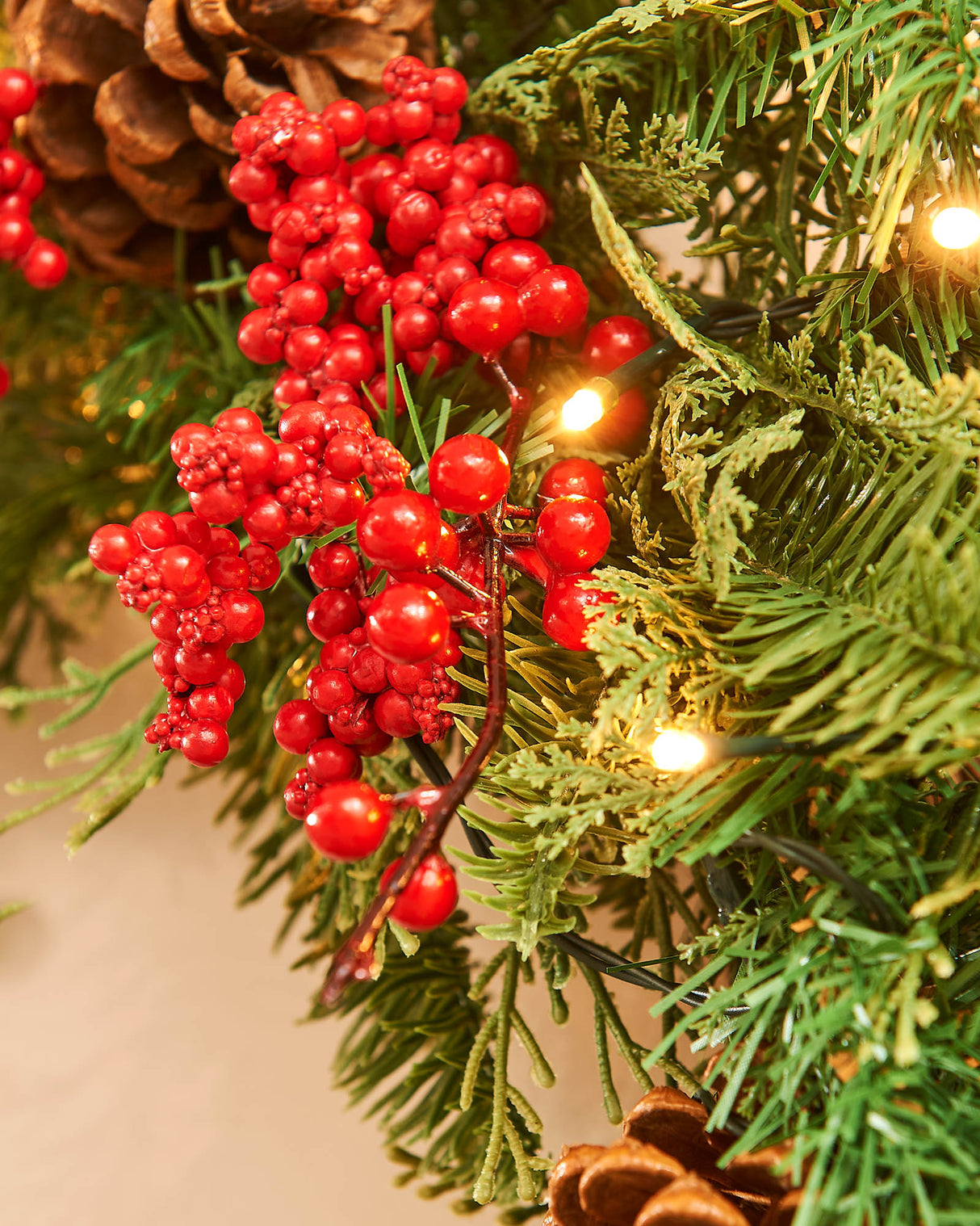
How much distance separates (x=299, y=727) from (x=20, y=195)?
0.30 meters

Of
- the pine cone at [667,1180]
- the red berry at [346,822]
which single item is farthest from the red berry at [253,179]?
the pine cone at [667,1180]

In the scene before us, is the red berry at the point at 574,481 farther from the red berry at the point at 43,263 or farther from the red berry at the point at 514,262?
the red berry at the point at 43,263

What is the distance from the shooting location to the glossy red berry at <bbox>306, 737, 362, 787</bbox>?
0.88 ft

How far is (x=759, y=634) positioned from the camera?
0.78 ft

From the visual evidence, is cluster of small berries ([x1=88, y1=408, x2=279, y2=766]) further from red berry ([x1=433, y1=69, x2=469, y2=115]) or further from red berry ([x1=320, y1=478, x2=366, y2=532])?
red berry ([x1=433, y1=69, x2=469, y2=115])

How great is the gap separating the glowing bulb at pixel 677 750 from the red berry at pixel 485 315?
0.14 m

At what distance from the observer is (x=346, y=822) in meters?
0.23

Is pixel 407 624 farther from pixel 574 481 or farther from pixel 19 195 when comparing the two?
pixel 19 195

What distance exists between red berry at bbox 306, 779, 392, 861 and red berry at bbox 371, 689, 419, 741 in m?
0.04

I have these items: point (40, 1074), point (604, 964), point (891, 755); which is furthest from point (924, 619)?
point (40, 1074)

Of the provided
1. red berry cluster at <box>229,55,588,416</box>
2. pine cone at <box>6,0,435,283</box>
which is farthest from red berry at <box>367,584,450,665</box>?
pine cone at <box>6,0,435,283</box>

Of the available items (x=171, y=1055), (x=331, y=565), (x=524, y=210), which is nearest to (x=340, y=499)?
(x=331, y=565)

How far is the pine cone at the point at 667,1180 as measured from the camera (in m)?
0.22

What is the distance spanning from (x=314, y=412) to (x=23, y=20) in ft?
0.93
